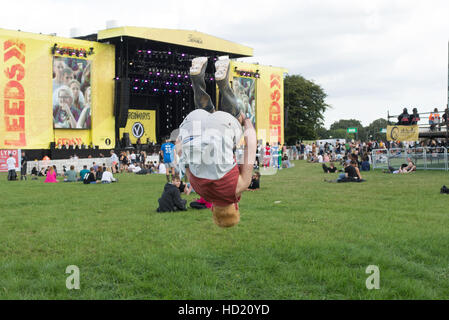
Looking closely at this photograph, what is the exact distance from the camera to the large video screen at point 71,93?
27.9 m

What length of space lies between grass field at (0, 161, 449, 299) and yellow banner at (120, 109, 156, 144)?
25.2 meters

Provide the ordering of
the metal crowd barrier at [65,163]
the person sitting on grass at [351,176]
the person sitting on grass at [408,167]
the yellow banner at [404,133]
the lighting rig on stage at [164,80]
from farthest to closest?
the lighting rig on stage at [164,80], the metal crowd barrier at [65,163], the yellow banner at [404,133], the person sitting on grass at [408,167], the person sitting on grass at [351,176]

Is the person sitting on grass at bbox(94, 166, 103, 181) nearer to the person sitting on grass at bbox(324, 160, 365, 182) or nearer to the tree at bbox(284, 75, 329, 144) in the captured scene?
the person sitting on grass at bbox(324, 160, 365, 182)

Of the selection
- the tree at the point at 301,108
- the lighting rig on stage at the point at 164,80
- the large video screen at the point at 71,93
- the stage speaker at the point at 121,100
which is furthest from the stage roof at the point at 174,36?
the tree at the point at 301,108

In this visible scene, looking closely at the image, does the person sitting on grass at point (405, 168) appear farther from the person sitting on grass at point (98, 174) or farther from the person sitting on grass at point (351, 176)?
the person sitting on grass at point (98, 174)

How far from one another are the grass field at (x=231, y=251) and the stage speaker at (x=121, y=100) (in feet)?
63.3

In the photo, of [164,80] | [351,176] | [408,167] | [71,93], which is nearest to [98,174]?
[71,93]

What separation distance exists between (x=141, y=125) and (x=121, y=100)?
7215 mm

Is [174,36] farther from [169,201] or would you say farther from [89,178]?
[169,201]

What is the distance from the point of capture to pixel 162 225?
857 cm

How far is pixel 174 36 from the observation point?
30.0 metres

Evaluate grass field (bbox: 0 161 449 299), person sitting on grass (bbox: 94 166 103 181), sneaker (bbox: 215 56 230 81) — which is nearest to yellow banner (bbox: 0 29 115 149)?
person sitting on grass (bbox: 94 166 103 181)
